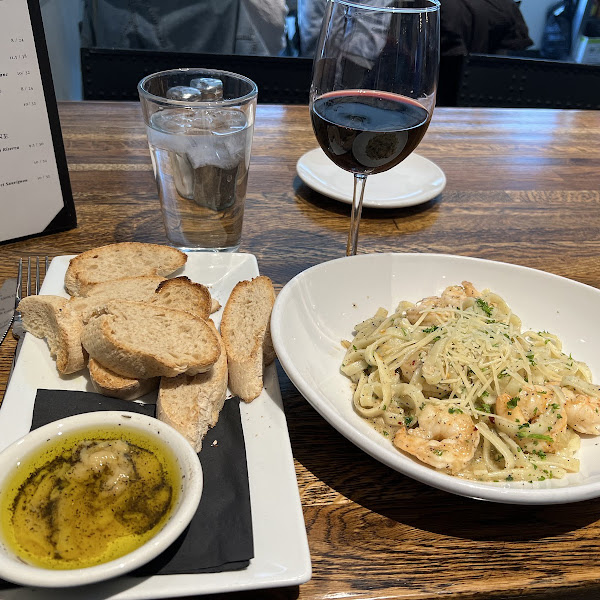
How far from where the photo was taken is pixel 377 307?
1534mm

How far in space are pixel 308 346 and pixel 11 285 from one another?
790mm

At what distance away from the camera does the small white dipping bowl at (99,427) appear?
0.75 metres

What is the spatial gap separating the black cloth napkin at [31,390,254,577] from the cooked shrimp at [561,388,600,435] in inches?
26.2

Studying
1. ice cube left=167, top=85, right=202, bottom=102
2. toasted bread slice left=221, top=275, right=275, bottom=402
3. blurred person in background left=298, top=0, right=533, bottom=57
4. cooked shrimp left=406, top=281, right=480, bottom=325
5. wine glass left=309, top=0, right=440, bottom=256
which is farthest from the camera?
blurred person in background left=298, top=0, right=533, bottom=57

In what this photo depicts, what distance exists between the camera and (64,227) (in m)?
1.80

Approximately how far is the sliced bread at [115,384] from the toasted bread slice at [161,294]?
22 centimetres

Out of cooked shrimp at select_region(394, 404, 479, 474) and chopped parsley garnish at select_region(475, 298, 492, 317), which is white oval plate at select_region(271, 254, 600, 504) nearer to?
cooked shrimp at select_region(394, 404, 479, 474)

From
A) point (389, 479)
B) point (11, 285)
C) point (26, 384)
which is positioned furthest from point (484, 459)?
point (11, 285)

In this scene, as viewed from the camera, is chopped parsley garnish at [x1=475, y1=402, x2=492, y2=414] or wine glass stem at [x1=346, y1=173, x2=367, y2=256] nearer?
chopped parsley garnish at [x1=475, y1=402, x2=492, y2=414]

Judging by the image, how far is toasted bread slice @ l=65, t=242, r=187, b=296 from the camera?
1.43 m

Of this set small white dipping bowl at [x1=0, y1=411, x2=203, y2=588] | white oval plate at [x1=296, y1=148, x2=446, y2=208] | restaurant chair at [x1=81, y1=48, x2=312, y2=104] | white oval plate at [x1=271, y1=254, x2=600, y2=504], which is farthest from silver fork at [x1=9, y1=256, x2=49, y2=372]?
restaurant chair at [x1=81, y1=48, x2=312, y2=104]

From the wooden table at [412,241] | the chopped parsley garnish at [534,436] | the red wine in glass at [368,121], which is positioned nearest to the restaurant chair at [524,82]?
the wooden table at [412,241]

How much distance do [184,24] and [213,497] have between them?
14.7ft

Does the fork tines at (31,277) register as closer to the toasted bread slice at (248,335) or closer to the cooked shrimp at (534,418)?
the toasted bread slice at (248,335)
